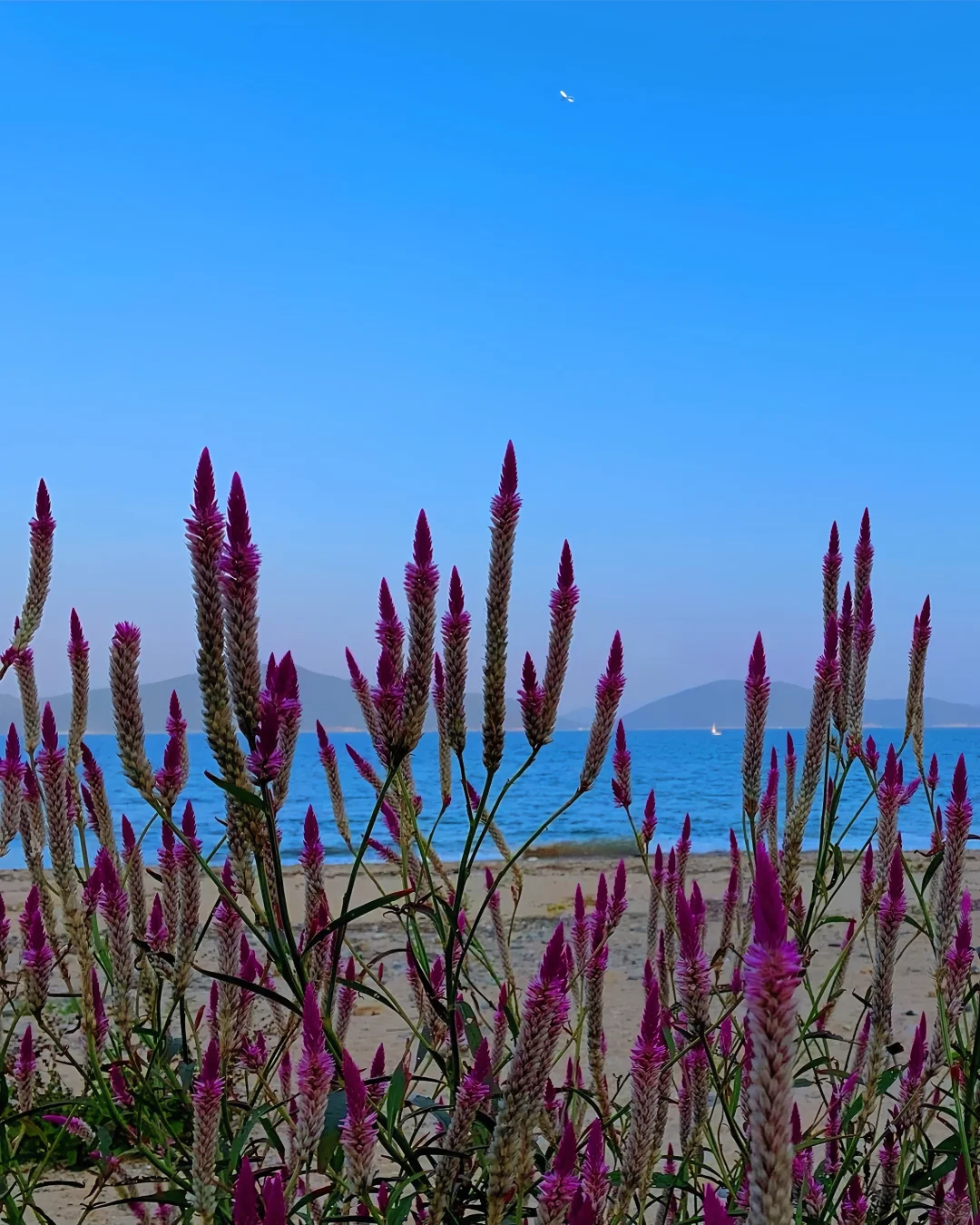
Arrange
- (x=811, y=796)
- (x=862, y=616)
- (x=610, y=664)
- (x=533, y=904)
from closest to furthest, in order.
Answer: (x=610, y=664) → (x=811, y=796) → (x=862, y=616) → (x=533, y=904)

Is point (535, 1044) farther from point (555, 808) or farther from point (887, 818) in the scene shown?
point (555, 808)

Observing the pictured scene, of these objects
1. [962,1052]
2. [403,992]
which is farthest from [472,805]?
[403,992]

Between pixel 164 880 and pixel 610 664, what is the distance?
112 cm

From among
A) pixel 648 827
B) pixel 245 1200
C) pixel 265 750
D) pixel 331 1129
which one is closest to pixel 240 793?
pixel 265 750

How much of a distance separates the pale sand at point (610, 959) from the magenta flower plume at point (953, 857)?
682 mm

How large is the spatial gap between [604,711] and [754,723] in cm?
51

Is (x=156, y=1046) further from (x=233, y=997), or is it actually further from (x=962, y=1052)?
(x=962, y=1052)

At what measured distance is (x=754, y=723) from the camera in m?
2.60

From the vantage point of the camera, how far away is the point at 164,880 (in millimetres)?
2553

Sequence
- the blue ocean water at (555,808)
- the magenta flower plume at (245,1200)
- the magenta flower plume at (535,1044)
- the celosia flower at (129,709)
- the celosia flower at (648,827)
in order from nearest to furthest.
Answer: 1. the magenta flower plume at (245,1200)
2. the magenta flower plume at (535,1044)
3. the celosia flower at (129,709)
4. the celosia flower at (648,827)
5. the blue ocean water at (555,808)

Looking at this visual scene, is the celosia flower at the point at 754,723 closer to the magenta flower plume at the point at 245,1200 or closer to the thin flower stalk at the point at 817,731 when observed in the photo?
the thin flower stalk at the point at 817,731

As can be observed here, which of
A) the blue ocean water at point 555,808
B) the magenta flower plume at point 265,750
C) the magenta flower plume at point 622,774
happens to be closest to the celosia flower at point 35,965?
the magenta flower plume at point 265,750

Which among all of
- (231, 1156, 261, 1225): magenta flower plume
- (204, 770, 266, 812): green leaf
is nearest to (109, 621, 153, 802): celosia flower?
(204, 770, 266, 812): green leaf

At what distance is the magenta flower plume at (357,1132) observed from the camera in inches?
53.9
